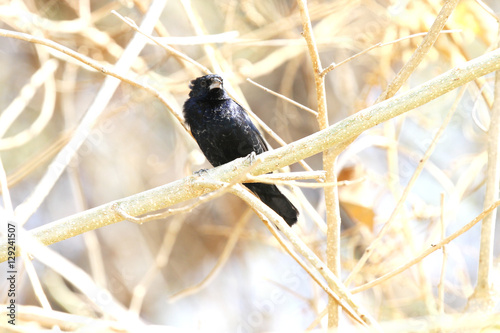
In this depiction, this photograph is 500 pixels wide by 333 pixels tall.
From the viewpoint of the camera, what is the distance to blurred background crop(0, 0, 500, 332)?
14.8 feet

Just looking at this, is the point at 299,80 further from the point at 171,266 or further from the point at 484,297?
the point at 484,297

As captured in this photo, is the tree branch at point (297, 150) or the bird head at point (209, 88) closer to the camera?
the tree branch at point (297, 150)

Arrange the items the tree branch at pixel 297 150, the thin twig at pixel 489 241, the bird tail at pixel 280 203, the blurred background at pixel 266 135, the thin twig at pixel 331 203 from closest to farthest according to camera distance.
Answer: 1. the tree branch at pixel 297 150
2. the thin twig at pixel 331 203
3. the thin twig at pixel 489 241
4. the bird tail at pixel 280 203
5. the blurred background at pixel 266 135

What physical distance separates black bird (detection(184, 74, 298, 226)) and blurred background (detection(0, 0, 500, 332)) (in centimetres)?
68

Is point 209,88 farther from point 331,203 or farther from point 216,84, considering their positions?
point 331,203

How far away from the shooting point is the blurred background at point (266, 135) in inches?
178

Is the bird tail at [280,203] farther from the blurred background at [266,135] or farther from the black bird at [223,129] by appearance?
the blurred background at [266,135]

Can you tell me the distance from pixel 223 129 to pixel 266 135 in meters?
1.84

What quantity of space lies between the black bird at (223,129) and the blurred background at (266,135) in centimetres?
68

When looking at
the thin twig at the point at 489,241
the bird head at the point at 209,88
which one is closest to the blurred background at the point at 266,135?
the bird head at the point at 209,88

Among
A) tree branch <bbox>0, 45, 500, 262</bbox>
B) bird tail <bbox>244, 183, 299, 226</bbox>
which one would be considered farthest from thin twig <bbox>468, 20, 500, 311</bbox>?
bird tail <bbox>244, 183, 299, 226</bbox>

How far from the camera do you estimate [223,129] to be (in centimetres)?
362

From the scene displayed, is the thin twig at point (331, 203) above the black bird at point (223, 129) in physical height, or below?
below

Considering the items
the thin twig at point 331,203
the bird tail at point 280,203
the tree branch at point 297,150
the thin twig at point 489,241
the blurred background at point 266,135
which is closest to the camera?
the tree branch at point 297,150
